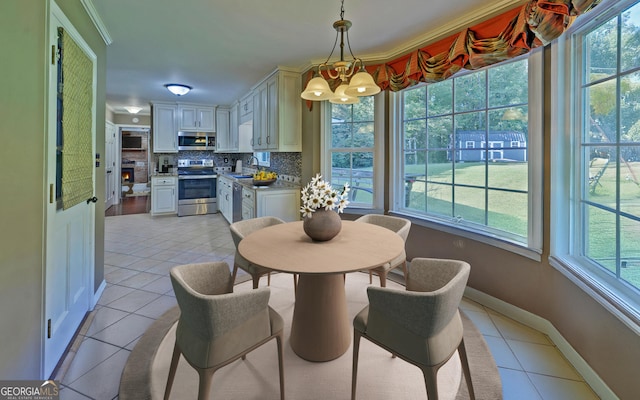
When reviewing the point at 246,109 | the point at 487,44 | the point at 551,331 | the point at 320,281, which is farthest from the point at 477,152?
the point at 246,109

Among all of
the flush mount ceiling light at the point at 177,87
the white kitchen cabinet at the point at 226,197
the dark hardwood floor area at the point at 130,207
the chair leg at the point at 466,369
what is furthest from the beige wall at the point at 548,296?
the dark hardwood floor area at the point at 130,207

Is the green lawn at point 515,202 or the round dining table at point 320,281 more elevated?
the green lawn at point 515,202

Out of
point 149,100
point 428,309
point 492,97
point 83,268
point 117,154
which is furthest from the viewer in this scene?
point 117,154

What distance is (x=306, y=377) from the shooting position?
1.67 meters

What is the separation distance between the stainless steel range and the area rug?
4.84 metres

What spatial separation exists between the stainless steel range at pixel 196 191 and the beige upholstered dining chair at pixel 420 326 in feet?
19.3

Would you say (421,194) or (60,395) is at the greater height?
(421,194)

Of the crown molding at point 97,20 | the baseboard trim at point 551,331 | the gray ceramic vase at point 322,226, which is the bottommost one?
the baseboard trim at point 551,331

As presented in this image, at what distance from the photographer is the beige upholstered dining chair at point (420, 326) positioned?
1.21 meters

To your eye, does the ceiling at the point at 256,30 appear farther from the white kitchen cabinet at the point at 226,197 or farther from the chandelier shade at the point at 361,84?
the white kitchen cabinet at the point at 226,197

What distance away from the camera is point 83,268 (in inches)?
90.1

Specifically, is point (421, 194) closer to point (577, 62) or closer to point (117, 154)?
point (577, 62)

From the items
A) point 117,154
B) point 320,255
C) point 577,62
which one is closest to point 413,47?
point 577,62

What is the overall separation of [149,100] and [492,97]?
634cm
